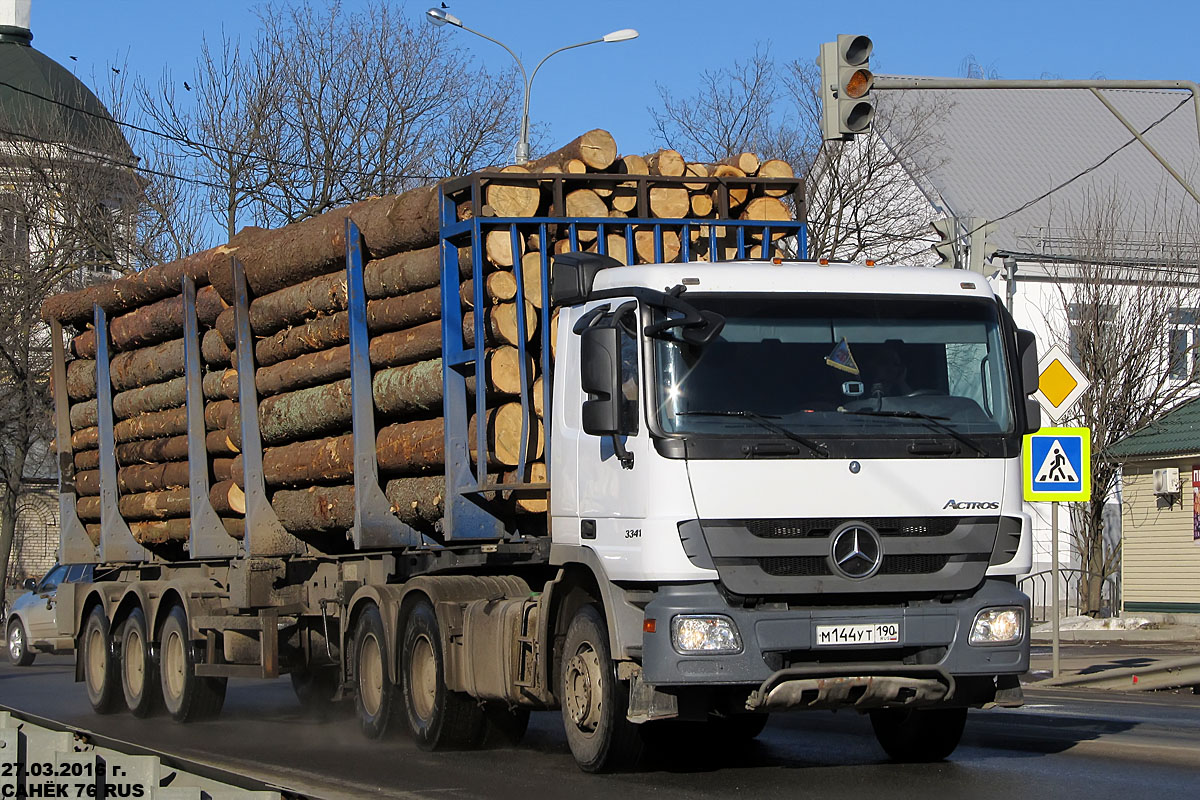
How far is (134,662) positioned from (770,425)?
9.05m

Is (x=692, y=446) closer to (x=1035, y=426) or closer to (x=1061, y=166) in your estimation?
(x=1035, y=426)

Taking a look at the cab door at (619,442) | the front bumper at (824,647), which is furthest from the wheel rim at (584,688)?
the front bumper at (824,647)

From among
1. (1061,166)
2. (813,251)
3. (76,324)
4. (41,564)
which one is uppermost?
(1061,166)

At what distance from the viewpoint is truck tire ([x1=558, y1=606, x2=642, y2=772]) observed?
375 inches

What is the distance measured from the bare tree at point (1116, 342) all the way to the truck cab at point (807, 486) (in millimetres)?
23020

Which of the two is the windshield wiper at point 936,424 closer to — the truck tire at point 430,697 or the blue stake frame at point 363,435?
the truck tire at point 430,697

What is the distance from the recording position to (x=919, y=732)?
10.4 meters

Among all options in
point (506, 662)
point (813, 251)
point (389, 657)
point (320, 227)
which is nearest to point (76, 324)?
point (320, 227)

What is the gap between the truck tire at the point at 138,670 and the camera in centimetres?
1582

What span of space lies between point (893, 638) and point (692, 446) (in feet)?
4.65

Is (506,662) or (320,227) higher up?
(320,227)

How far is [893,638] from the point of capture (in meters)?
9.06

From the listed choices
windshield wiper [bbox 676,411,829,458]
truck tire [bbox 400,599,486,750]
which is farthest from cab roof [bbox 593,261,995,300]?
truck tire [bbox 400,599,486,750]

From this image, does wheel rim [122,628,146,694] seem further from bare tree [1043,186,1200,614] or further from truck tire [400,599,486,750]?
bare tree [1043,186,1200,614]
